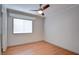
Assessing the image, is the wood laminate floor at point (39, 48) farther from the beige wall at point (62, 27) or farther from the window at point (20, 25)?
the window at point (20, 25)

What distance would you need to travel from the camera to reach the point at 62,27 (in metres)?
1.57

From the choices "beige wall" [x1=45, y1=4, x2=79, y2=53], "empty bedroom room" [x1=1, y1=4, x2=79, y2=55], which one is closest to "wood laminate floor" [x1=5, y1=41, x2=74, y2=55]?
"empty bedroom room" [x1=1, y1=4, x2=79, y2=55]

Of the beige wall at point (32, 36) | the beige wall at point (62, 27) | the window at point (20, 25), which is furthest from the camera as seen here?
the beige wall at point (62, 27)

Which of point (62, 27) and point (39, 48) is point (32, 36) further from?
point (62, 27)

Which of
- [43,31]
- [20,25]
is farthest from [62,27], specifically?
[20,25]

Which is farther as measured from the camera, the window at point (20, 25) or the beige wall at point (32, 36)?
the beige wall at point (32, 36)

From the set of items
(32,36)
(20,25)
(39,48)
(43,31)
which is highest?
(20,25)

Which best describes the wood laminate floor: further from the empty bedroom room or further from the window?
the window

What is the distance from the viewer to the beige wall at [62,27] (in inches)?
60.2

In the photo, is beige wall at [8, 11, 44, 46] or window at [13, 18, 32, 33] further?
beige wall at [8, 11, 44, 46]

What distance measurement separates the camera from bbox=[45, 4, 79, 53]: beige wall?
153cm

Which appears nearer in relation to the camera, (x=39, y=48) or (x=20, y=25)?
(x=20, y=25)

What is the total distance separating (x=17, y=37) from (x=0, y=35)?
349 mm

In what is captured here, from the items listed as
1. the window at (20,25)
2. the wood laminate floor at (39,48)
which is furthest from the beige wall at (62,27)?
the window at (20,25)
